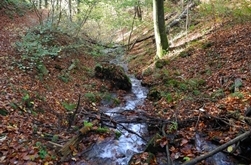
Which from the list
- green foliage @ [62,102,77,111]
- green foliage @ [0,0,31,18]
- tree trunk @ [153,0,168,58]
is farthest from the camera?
green foliage @ [0,0,31,18]

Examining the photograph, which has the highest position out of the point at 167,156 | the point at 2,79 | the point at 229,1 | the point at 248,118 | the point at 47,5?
the point at 47,5

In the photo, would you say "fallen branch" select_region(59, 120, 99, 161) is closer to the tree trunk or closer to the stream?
the stream

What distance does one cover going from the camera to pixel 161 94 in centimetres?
943

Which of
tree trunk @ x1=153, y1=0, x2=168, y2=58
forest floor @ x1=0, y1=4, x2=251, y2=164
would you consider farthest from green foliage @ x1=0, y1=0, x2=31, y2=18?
tree trunk @ x1=153, y1=0, x2=168, y2=58

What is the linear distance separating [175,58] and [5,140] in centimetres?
944

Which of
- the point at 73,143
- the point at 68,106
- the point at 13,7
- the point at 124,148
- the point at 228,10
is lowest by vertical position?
the point at 124,148

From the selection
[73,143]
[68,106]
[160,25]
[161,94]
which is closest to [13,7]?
[160,25]

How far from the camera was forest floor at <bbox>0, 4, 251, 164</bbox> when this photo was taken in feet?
18.4

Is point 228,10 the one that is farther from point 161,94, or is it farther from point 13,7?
point 13,7

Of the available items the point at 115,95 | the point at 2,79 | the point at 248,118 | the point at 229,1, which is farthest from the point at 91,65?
the point at 248,118

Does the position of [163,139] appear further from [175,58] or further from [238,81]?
[175,58]

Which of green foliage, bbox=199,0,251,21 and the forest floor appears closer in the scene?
the forest floor

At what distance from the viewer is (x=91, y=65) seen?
14922mm

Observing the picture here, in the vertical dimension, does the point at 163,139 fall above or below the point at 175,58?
below
